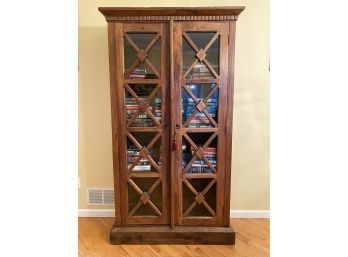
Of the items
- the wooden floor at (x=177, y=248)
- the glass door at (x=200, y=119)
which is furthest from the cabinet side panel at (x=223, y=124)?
the wooden floor at (x=177, y=248)

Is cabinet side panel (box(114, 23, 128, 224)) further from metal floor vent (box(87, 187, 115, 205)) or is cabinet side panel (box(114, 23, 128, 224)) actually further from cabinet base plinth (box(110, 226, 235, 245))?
metal floor vent (box(87, 187, 115, 205))

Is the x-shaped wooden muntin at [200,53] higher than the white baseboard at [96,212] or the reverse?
higher

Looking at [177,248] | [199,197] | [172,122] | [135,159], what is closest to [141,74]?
[172,122]

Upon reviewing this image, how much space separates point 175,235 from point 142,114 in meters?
1.05

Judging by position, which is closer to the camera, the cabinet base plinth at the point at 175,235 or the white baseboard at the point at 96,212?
the cabinet base plinth at the point at 175,235

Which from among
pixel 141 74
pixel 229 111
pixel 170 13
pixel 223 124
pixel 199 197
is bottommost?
pixel 199 197

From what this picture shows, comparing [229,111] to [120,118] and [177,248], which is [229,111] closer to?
[120,118]

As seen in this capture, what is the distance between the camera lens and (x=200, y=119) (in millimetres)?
1822

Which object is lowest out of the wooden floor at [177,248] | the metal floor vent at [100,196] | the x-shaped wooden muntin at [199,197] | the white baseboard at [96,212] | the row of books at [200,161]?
the wooden floor at [177,248]

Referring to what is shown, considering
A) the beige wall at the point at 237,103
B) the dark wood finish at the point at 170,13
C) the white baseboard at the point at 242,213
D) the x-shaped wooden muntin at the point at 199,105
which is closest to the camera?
the dark wood finish at the point at 170,13

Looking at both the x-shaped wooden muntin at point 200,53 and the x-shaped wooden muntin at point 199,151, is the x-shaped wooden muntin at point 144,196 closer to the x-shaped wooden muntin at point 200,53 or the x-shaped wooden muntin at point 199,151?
the x-shaped wooden muntin at point 199,151

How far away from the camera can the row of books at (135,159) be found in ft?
6.08

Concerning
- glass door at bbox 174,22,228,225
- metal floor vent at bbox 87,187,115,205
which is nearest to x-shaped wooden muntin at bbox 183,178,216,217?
glass door at bbox 174,22,228,225

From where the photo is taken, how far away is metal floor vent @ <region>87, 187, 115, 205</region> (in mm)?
2301
